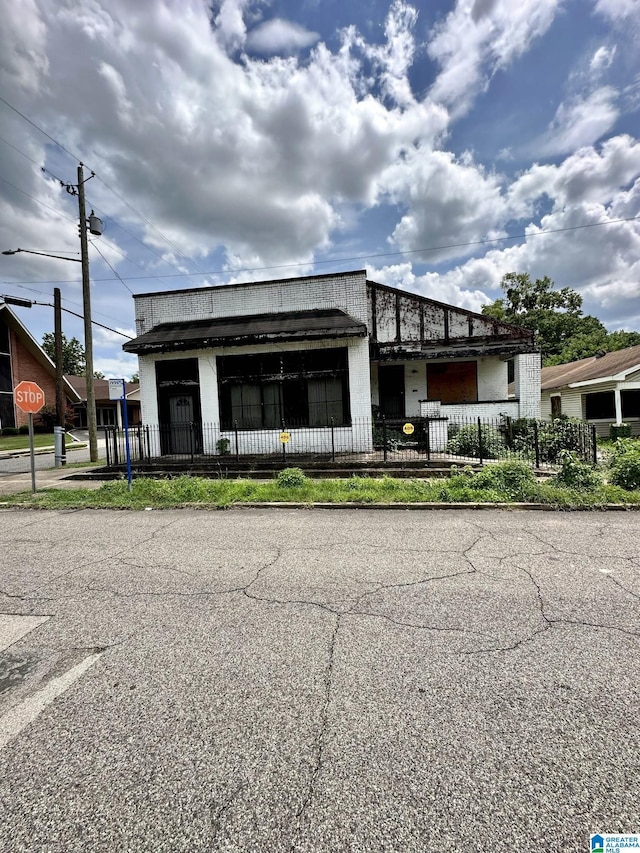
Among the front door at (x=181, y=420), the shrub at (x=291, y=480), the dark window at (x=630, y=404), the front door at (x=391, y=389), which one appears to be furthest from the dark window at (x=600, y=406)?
the front door at (x=181, y=420)

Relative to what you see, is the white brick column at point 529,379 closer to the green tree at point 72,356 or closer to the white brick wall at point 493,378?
the white brick wall at point 493,378

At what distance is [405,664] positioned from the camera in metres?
Answer: 2.74

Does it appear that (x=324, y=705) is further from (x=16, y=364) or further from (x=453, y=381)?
(x=16, y=364)

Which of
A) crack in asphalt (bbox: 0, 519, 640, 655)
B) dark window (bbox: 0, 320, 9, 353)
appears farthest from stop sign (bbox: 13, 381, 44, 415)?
dark window (bbox: 0, 320, 9, 353)

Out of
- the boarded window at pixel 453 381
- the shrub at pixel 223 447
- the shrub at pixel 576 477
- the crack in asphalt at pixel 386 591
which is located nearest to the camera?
the crack in asphalt at pixel 386 591

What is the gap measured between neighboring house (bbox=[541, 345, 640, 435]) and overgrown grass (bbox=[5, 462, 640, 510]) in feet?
41.2

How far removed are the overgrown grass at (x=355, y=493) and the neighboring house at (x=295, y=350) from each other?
368 centimetres

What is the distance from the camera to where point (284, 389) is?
1280cm

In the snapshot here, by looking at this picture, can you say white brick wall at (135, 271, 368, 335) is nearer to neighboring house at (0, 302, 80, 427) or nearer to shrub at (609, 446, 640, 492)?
shrub at (609, 446, 640, 492)

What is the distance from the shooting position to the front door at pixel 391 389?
16859 millimetres

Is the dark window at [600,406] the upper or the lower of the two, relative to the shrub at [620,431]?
upper

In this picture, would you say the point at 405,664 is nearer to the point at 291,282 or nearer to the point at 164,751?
the point at 164,751

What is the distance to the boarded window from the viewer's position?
659 inches

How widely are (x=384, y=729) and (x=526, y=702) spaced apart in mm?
910
